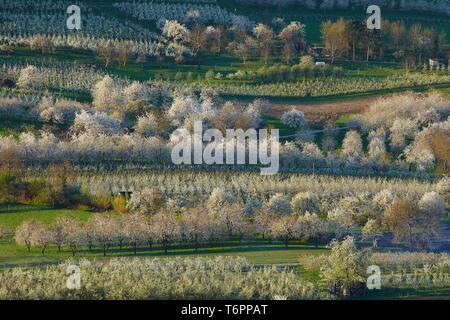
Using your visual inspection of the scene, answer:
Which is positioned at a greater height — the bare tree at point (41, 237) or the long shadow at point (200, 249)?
the bare tree at point (41, 237)

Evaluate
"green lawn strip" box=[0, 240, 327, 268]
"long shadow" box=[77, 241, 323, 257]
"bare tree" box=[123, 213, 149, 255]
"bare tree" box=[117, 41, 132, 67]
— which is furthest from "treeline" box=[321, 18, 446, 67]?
"bare tree" box=[123, 213, 149, 255]

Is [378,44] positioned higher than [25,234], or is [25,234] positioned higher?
[378,44]

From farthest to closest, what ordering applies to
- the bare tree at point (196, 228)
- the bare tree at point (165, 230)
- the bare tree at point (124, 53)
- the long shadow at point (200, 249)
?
1. the bare tree at point (124, 53)
2. the bare tree at point (196, 228)
3. the bare tree at point (165, 230)
4. the long shadow at point (200, 249)

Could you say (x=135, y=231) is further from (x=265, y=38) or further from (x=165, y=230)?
(x=265, y=38)

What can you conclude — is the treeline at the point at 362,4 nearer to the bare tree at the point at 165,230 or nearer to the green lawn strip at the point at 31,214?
the green lawn strip at the point at 31,214

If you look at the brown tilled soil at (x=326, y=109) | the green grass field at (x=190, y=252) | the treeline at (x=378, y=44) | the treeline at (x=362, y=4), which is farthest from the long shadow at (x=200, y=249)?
the treeline at (x=362, y=4)

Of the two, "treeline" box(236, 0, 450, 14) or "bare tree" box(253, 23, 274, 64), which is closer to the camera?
"bare tree" box(253, 23, 274, 64)

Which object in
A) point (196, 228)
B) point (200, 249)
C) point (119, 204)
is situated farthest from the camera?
point (119, 204)

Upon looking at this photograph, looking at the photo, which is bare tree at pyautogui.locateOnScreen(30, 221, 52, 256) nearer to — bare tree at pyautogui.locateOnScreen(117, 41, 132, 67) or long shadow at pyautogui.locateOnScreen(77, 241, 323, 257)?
long shadow at pyautogui.locateOnScreen(77, 241, 323, 257)

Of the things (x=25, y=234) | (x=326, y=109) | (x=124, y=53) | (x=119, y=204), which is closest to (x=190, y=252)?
(x=119, y=204)

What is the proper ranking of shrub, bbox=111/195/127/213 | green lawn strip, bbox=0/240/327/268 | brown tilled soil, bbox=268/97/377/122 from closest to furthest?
1. green lawn strip, bbox=0/240/327/268
2. shrub, bbox=111/195/127/213
3. brown tilled soil, bbox=268/97/377/122
